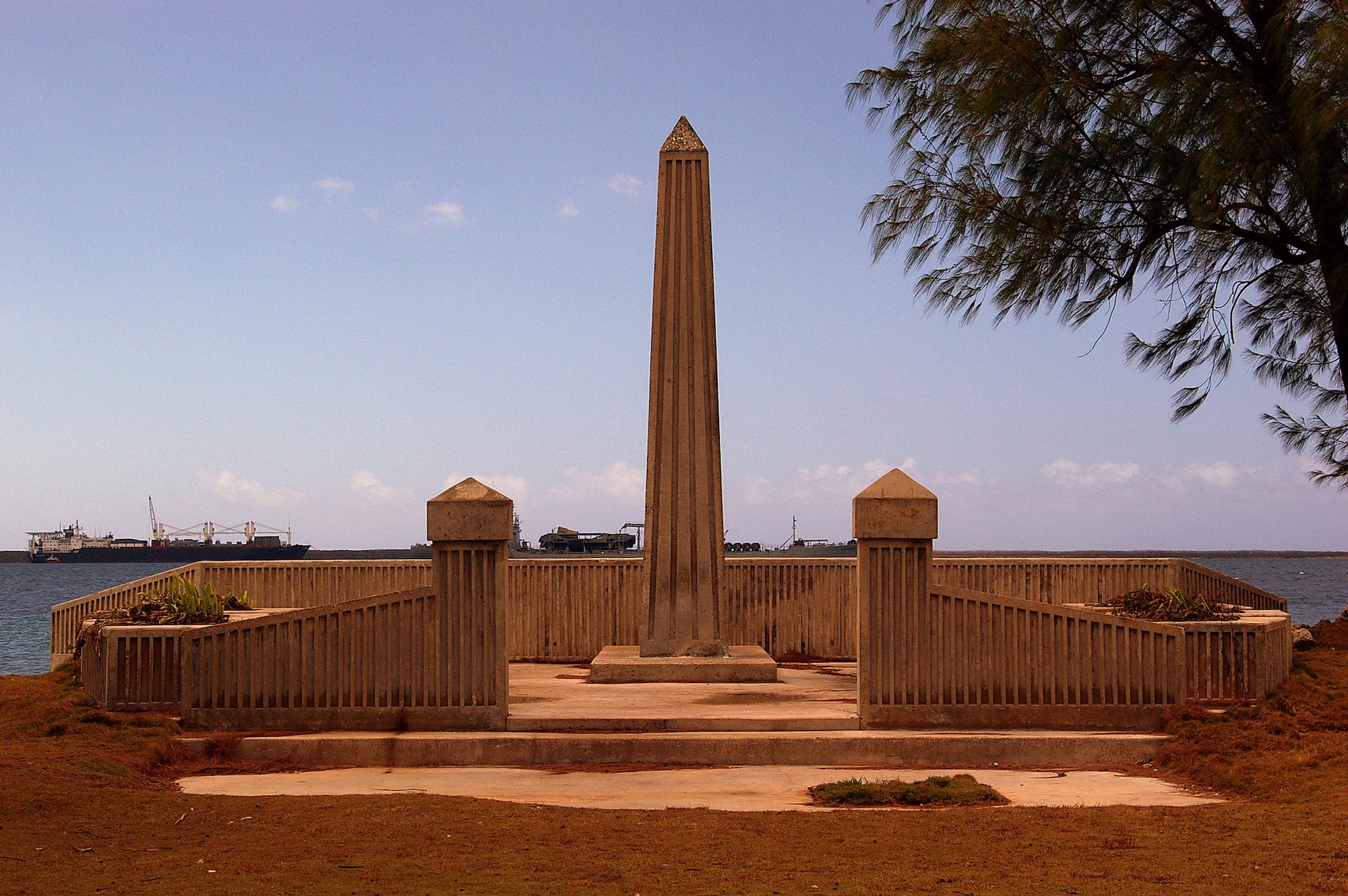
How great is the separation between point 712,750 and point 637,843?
3187 mm

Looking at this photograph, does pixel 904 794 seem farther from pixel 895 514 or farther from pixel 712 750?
pixel 895 514

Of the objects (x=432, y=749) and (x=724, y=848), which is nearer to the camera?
(x=724, y=848)

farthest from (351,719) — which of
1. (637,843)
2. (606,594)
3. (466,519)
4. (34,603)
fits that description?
(34,603)

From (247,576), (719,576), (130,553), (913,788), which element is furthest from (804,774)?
(130,553)

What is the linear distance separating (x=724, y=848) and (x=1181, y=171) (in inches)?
323

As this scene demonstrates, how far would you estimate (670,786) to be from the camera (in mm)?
8586

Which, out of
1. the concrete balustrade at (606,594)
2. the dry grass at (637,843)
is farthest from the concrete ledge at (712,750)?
the concrete balustrade at (606,594)

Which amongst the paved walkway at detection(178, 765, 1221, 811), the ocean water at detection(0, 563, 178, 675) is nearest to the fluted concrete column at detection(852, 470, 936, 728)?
the paved walkway at detection(178, 765, 1221, 811)

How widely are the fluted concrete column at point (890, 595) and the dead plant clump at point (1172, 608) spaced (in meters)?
1.96

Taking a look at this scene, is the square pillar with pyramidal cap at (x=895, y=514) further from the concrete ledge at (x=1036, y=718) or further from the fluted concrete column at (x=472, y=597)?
the fluted concrete column at (x=472, y=597)

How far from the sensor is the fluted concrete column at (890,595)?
32.7 ft

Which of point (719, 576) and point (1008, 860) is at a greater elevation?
point (719, 576)

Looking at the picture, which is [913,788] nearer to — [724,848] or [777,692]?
→ [724,848]

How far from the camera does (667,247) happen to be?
13.5 metres
